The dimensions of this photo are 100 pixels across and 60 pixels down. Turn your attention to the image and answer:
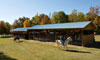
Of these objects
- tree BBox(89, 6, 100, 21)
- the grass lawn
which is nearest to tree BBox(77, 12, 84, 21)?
tree BBox(89, 6, 100, 21)

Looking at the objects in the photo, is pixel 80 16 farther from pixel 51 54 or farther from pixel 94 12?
pixel 51 54

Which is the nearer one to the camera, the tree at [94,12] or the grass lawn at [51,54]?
the grass lawn at [51,54]

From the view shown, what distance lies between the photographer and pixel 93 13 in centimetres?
4481

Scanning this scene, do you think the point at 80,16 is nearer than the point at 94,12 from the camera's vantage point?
No

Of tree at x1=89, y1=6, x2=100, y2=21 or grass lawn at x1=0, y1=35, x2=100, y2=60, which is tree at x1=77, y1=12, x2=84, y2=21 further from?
grass lawn at x1=0, y1=35, x2=100, y2=60

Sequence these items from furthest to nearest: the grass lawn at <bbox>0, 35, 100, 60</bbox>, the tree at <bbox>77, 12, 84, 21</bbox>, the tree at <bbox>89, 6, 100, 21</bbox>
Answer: the tree at <bbox>77, 12, 84, 21</bbox> → the tree at <bbox>89, 6, 100, 21</bbox> → the grass lawn at <bbox>0, 35, 100, 60</bbox>

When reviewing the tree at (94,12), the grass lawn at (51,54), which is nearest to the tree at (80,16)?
the tree at (94,12)

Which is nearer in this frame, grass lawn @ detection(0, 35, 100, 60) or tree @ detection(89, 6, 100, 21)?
grass lawn @ detection(0, 35, 100, 60)

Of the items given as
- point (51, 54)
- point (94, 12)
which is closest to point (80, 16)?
point (94, 12)

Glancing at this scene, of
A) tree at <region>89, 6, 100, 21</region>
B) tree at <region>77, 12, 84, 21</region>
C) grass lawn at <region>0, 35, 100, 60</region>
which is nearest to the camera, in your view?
grass lawn at <region>0, 35, 100, 60</region>

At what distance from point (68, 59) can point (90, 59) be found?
5.73ft

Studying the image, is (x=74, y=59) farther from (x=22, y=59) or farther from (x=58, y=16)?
(x=58, y=16)

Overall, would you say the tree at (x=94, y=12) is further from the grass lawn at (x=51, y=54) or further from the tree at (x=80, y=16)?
the grass lawn at (x=51, y=54)

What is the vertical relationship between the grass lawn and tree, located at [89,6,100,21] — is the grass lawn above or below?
below
